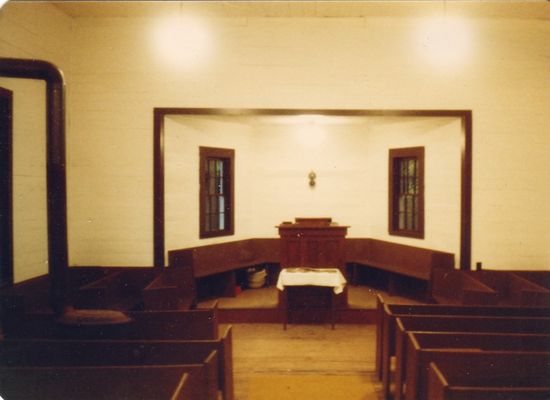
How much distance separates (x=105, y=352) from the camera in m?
3.47

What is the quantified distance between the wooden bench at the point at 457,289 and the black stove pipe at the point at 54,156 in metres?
4.36

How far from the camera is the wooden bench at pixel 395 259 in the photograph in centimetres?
662

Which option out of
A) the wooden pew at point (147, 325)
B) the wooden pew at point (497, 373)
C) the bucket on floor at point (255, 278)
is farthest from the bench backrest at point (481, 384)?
the bucket on floor at point (255, 278)

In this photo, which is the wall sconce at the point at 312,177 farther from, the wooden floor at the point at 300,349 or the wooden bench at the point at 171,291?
the wooden bench at the point at 171,291

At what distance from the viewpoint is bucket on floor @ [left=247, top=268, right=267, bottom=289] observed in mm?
8125

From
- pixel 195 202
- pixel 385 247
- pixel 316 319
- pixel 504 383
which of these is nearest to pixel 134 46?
pixel 195 202

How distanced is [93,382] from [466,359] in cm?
242

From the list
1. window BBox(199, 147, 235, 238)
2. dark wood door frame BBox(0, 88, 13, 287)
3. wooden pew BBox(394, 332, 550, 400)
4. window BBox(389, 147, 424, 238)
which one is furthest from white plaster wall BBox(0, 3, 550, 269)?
wooden pew BBox(394, 332, 550, 400)

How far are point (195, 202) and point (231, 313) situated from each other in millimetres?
1892

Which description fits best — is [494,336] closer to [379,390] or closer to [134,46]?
[379,390]

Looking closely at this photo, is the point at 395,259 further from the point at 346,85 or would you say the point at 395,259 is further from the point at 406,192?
the point at 346,85

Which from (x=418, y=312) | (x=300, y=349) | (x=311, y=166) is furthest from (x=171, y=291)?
(x=311, y=166)

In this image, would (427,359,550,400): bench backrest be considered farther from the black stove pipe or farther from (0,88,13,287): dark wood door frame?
(0,88,13,287): dark wood door frame

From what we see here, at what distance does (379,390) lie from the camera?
175 inches
